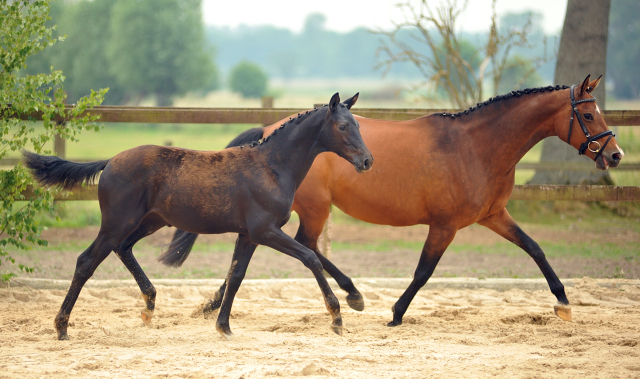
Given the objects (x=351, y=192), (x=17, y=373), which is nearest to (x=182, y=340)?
(x=17, y=373)

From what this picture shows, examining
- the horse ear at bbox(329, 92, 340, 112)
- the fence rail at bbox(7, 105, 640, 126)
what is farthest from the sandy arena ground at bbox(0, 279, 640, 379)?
the fence rail at bbox(7, 105, 640, 126)

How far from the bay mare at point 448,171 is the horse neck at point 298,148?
Answer: 0.71 metres

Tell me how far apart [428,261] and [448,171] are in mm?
732

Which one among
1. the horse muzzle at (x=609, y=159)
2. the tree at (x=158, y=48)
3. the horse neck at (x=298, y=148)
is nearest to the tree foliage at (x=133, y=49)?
the tree at (x=158, y=48)

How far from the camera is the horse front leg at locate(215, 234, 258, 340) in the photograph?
411 centimetres

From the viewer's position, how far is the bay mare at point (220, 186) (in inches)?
158

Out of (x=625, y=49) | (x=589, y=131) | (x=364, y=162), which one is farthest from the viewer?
(x=625, y=49)

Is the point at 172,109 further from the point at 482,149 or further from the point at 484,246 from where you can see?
the point at 484,246

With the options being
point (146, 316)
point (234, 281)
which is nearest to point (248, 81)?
point (146, 316)

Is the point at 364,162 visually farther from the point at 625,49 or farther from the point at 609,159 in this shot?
the point at 625,49

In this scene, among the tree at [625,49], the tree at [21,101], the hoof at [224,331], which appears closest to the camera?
the hoof at [224,331]

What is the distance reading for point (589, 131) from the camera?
4.49 m

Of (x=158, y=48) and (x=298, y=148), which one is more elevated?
(x=158, y=48)

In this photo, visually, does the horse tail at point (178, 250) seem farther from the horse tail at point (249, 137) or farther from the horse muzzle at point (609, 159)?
the horse muzzle at point (609, 159)
